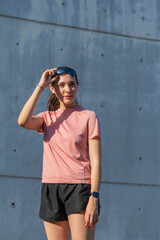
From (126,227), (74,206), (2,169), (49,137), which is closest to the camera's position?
(74,206)

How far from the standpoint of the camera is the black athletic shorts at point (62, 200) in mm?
2621

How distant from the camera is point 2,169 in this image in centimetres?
528

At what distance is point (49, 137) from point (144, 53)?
3520mm

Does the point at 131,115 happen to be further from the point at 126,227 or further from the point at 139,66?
the point at 126,227

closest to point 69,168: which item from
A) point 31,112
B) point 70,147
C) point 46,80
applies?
point 70,147

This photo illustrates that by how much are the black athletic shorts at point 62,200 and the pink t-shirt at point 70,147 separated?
3 cm

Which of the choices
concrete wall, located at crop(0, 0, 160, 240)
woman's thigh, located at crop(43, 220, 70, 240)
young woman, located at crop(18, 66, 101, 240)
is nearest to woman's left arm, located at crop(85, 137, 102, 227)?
young woman, located at crop(18, 66, 101, 240)

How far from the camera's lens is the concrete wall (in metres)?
5.36

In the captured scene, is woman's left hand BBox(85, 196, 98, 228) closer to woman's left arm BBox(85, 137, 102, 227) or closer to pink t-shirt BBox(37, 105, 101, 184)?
woman's left arm BBox(85, 137, 102, 227)

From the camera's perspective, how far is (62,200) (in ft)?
8.80

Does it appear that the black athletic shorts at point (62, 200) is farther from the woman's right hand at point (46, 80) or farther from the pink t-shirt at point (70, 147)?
the woman's right hand at point (46, 80)

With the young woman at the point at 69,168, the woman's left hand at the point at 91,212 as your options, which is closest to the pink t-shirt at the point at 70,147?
the young woman at the point at 69,168

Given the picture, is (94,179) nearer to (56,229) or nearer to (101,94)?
(56,229)

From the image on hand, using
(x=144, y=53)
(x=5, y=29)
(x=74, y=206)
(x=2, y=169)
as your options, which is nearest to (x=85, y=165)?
(x=74, y=206)
